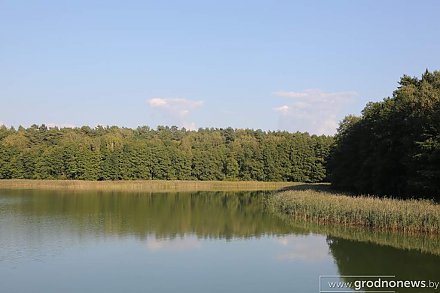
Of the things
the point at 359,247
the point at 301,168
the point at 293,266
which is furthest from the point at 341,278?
the point at 301,168

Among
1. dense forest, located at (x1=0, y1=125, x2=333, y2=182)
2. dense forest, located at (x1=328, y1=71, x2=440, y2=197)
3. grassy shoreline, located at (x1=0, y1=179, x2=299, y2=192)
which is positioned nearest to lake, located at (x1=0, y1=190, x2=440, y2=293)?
dense forest, located at (x1=328, y1=71, x2=440, y2=197)

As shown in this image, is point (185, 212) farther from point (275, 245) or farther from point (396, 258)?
point (396, 258)

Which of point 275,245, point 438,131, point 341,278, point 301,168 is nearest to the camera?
point 341,278

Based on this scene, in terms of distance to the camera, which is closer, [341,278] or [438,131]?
[341,278]

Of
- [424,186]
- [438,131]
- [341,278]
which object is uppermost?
[438,131]

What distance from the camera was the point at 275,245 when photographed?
72.6 feet

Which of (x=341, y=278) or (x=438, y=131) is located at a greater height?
(x=438, y=131)

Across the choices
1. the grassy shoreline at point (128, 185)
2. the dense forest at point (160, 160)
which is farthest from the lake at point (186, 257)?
the dense forest at point (160, 160)

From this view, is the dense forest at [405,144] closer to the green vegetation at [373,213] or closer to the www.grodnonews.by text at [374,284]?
the green vegetation at [373,213]

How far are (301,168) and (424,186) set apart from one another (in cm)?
5076

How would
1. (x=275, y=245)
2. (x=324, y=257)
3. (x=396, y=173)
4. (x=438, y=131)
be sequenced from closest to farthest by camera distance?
(x=324, y=257), (x=275, y=245), (x=438, y=131), (x=396, y=173)

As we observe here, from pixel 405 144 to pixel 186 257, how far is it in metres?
18.2

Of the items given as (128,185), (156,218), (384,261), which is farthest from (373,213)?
(128,185)

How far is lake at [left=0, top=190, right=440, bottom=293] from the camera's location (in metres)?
14.9
